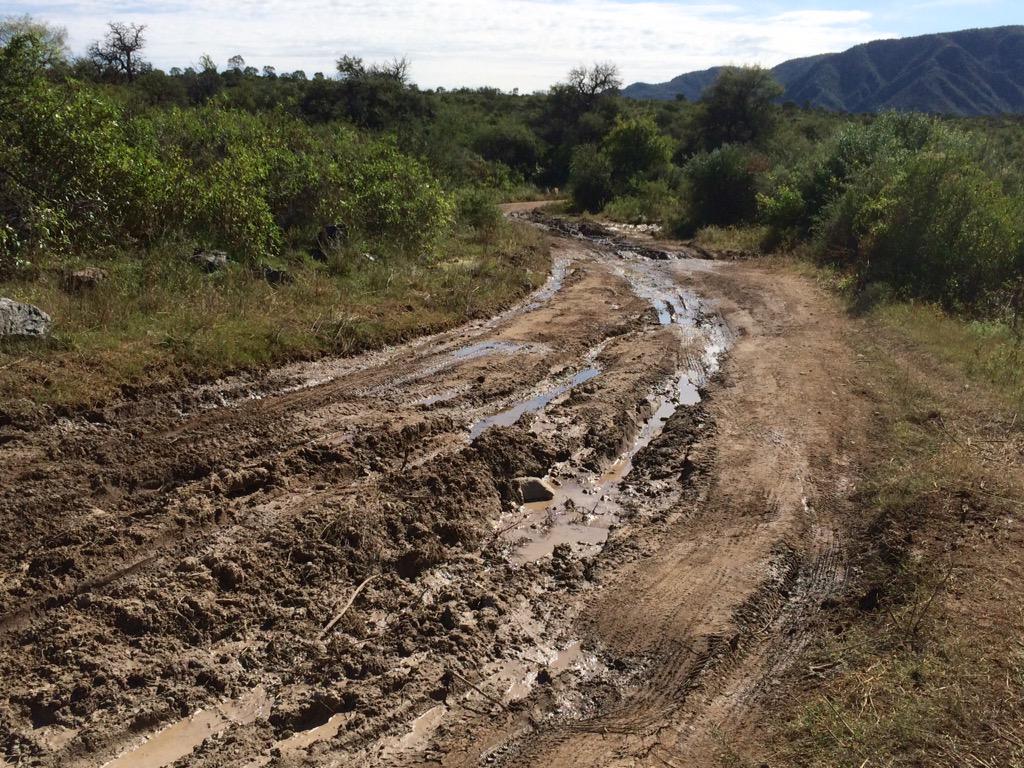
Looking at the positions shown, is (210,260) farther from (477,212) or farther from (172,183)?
(477,212)

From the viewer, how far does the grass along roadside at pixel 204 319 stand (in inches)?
278

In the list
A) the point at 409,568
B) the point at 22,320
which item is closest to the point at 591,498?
the point at 409,568

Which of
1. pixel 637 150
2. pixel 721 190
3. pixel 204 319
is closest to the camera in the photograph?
pixel 204 319

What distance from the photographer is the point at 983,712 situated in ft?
11.8

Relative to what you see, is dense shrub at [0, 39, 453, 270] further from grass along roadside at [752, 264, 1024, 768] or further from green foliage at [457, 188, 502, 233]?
grass along roadside at [752, 264, 1024, 768]

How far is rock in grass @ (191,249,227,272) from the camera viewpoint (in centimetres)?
1033

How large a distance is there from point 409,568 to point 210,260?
23.0 ft

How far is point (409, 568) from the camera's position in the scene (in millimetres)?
5133

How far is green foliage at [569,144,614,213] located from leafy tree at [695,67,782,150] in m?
8.29

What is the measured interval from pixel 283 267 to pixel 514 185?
29.2 meters

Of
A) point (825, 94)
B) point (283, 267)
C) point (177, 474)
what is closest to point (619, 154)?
point (283, 267)

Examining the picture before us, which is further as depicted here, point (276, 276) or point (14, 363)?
point (276, 276)

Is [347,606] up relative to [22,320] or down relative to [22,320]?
down

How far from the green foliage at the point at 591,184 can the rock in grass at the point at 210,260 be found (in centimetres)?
2283
